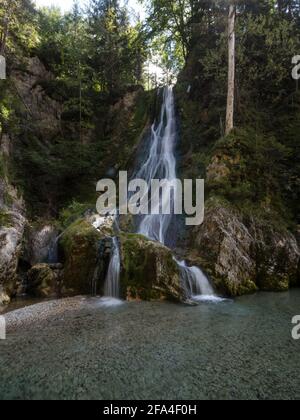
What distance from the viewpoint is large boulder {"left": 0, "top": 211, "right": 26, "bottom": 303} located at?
6922 mm

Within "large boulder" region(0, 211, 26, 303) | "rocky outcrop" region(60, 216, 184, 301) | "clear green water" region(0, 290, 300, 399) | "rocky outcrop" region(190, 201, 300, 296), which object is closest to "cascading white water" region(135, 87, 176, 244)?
"rocky outcrop" region(190, 201, 300, 296)

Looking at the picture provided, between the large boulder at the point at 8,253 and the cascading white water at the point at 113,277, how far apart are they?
8.36 ft

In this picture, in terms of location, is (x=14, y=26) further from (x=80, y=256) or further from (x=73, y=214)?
(x=80, y=256)

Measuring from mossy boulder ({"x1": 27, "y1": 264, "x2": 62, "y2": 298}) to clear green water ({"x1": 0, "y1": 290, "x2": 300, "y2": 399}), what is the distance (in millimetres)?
2171

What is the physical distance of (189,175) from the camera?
36.9 feet

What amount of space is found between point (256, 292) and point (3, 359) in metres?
6.48

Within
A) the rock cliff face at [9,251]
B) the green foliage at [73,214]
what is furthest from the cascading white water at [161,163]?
the rock cliff face at [9,251]

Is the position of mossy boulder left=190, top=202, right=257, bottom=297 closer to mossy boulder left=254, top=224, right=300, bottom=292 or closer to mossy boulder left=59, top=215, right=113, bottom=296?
mossy boulder left=254, top=224, right=300, bottom=292

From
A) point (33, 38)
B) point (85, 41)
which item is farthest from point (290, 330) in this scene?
point (85, 41)

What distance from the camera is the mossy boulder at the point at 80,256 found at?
7.62 meters

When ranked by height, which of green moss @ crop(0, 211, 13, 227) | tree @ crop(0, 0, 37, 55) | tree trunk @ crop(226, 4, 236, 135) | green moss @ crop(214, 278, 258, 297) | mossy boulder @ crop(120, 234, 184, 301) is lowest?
green moss @ crop(214, 278, 258, 297)

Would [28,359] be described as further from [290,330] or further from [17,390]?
[290,330]

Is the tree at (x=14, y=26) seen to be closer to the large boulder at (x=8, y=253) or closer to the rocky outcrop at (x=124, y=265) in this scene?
the large boulder at (x=8, y=253)

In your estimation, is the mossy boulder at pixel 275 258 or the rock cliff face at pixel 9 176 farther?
the mossy boulder at pixel 275 258
